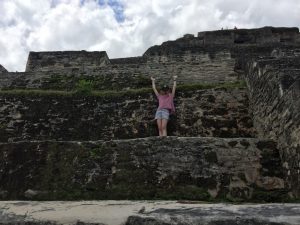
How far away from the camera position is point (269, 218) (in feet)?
9.30

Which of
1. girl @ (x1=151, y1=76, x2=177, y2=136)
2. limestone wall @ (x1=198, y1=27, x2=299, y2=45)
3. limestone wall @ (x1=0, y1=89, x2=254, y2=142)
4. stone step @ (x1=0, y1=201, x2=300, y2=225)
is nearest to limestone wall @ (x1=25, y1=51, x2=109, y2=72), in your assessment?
limestone wall @ (x1=0, y1=89, x2=254, y2=142)

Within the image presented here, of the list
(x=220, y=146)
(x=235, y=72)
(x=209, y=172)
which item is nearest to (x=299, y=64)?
(x=220, y=146)

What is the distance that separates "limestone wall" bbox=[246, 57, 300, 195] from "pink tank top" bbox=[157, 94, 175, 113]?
1565mm

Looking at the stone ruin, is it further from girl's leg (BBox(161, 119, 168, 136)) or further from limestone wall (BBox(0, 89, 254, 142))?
girl's leg (BBox(161, 119, 168, 136))

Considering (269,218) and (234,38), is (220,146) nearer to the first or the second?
(269,218)

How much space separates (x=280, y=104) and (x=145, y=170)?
221 cm

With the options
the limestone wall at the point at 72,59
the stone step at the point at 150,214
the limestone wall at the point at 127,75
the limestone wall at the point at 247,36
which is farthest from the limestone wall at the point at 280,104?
the limestone wall at the point at 247,36

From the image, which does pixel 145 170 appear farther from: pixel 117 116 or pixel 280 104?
pixel 117 116

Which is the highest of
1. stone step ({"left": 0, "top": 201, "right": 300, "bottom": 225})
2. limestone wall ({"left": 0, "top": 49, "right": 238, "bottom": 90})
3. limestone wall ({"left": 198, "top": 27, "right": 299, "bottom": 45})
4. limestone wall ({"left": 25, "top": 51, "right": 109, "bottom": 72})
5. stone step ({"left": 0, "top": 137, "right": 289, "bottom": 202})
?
limestone wall ({"left": 198, "top": 27, "right": 299, "bottom": 45})

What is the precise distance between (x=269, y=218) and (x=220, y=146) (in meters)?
2.53

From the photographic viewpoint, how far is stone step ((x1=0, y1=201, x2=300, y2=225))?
2863 millimetres

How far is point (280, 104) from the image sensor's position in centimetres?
577

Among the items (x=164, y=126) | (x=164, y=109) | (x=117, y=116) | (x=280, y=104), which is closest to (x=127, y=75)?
(x=117, y=116)

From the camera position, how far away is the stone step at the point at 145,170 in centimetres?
479
